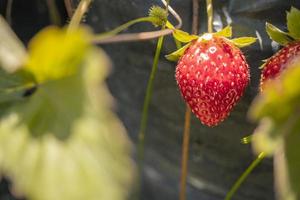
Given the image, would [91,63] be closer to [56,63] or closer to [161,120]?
[56,63]

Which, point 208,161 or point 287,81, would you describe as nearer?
point 287,81

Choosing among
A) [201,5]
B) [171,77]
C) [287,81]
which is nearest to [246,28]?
[201,5]

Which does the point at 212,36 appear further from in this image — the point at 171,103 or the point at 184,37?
the point at 171,103

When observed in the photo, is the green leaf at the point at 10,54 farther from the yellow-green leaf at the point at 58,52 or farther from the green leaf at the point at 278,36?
the green leaf at the point at 278,36

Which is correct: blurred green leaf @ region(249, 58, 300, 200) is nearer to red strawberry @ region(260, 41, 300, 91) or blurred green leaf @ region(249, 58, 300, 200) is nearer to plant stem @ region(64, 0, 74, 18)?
red strawberry @ region(260, 41, 300, 91)

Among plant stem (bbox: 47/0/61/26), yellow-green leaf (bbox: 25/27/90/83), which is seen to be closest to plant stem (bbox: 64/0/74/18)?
plant stem (bbox: 47/0/61/26)

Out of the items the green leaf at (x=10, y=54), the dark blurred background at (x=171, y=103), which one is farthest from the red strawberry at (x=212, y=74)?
the green leaf at (x=10, y=54)
